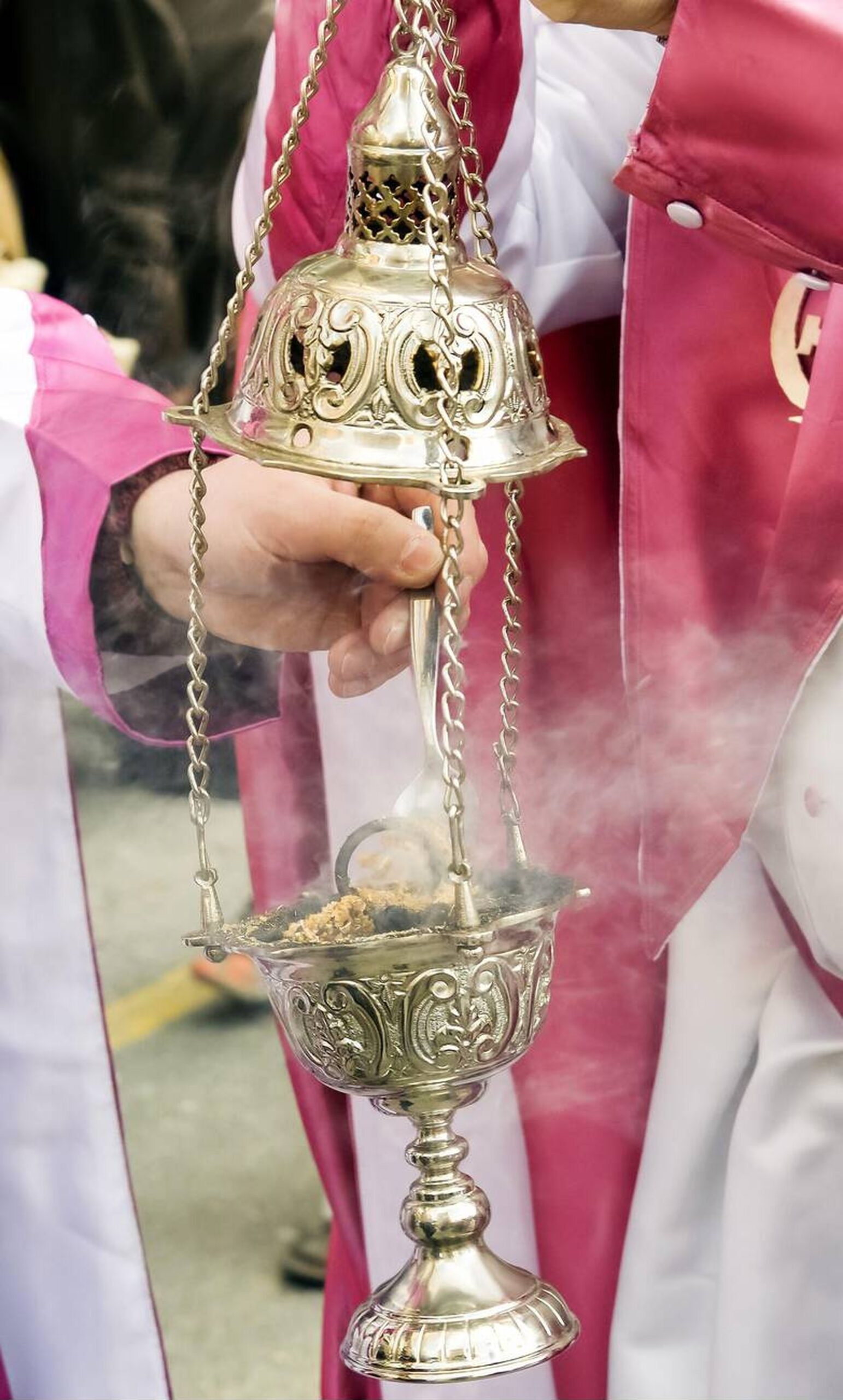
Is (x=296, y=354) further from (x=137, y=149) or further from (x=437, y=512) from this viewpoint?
(x=137, y=149)

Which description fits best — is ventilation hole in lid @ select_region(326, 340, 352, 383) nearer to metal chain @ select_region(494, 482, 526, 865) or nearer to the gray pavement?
metal chain @ select_region(494, 482, 526, 865)

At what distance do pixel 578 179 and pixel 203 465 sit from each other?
0.49 meters

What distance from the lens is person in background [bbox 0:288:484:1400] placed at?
46.8 inches

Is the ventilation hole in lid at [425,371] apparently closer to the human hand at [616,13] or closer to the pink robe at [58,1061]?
the human hand at [616,13]

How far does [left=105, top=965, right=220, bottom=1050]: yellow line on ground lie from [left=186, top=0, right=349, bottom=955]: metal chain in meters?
2.26

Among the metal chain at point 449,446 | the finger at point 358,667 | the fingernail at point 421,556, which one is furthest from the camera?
the finger at point 358,667

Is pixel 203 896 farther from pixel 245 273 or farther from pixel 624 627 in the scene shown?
pixel 624 627

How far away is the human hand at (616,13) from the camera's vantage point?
0.94 m

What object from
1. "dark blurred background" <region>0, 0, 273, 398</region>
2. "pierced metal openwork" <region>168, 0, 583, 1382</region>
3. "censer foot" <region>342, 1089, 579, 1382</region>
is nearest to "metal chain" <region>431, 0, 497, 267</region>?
"pierced metal openwork" <region>168, 0, 583, 1382</region>

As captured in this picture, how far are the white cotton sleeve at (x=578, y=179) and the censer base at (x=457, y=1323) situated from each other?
72 cm

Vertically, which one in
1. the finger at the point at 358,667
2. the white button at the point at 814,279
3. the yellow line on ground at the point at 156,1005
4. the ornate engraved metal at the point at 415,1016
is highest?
the white button at the point at 814,279

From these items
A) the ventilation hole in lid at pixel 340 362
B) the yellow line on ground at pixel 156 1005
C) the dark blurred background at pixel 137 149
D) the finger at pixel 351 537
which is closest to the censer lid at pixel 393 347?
the ventilation hole in lid at pixel 340 362

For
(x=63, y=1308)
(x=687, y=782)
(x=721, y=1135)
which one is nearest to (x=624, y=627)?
(x=687, y=782)

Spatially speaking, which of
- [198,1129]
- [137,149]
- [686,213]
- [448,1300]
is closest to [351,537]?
[686,213]
